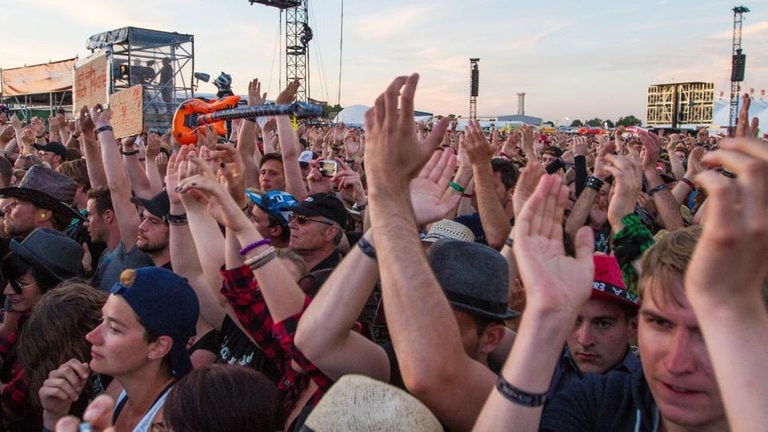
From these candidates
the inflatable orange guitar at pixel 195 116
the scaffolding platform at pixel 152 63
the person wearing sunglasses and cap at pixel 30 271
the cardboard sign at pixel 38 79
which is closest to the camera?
the person wearing sunglasses and cap at pixel 30 271

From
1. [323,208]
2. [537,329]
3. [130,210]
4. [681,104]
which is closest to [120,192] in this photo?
[130,210]

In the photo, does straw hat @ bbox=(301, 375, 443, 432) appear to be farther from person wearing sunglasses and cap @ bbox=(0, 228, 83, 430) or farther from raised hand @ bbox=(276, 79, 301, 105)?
raised hand @ bbox=(276, 79, 301, 105)

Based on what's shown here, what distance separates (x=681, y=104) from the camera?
159ft

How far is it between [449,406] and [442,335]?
0.65 ft

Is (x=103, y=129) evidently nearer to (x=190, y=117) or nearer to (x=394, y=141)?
(x=190, y=117)

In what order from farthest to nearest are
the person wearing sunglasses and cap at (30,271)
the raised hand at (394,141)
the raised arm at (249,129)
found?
the raised arm at (249,129) → the person wearing sunglasses and cap at (30,271) → the raised hand at (394,141)

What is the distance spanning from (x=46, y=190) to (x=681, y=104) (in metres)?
51.2

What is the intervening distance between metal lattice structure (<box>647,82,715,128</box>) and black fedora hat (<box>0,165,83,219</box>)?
46.0 meters

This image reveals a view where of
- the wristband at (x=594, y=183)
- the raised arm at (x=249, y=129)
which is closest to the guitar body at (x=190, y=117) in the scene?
the raised arm at (x=249, y=129)

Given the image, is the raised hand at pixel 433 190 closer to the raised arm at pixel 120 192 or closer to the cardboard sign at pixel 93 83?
the raised arm at pixel 120 192

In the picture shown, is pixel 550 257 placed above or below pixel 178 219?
above

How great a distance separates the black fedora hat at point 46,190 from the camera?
4.27m

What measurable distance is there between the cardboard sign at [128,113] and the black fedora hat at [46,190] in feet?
1.93

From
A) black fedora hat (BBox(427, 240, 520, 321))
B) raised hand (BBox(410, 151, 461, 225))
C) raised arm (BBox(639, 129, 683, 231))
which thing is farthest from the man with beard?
raised arm (BBox(639, 129, 683, 231))
